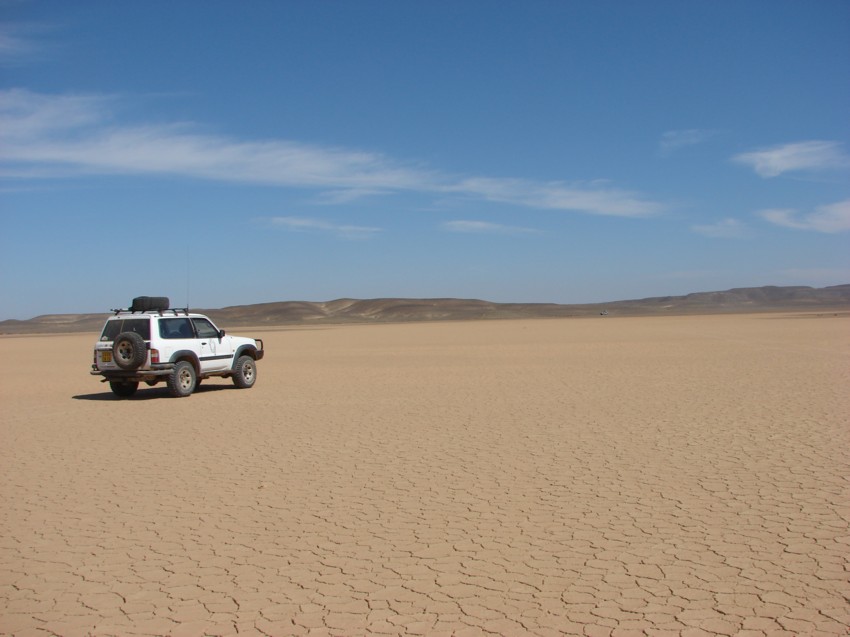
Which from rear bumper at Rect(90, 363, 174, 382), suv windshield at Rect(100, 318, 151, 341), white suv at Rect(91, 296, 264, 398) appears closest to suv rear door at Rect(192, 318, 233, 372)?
white suv at Rect(91, 296, 264, 398)

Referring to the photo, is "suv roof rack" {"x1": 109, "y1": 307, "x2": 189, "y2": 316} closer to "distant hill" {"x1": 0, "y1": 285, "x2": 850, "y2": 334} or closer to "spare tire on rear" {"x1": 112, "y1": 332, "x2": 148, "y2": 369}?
"spare tire on rear" {"x1": 112, "y1": 332, "x2": 148, "y2": 369}

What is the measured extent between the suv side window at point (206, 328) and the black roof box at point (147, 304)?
34.3 inches

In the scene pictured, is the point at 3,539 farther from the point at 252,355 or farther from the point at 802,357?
the point at 802,357

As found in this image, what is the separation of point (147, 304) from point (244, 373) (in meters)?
3.00

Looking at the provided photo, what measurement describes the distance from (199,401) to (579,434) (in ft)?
29.0

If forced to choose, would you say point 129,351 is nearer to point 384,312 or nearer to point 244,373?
point 244,373

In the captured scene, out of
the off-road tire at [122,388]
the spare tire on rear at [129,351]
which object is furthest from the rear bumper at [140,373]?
the off-road tire at [122,388]

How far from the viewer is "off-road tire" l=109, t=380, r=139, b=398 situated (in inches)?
720

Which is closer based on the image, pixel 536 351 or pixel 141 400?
pixel 141 400

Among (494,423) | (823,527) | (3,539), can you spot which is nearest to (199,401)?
(494,423)

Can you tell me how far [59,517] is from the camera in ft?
25.7

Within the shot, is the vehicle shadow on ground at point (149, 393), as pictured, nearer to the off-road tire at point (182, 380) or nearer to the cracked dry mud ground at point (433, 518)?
the off-road tire at point (182, 380)

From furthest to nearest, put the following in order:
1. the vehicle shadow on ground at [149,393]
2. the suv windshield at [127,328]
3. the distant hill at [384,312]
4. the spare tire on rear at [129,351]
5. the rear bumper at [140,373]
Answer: the distant hill at [384,312]
the vehicle shadow on ground at [149,393]
the suv windshield at [127,328]
the rear bumper at [140,373]
the spare tire on rear at [129,351]

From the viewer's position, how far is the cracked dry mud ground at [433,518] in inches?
210
